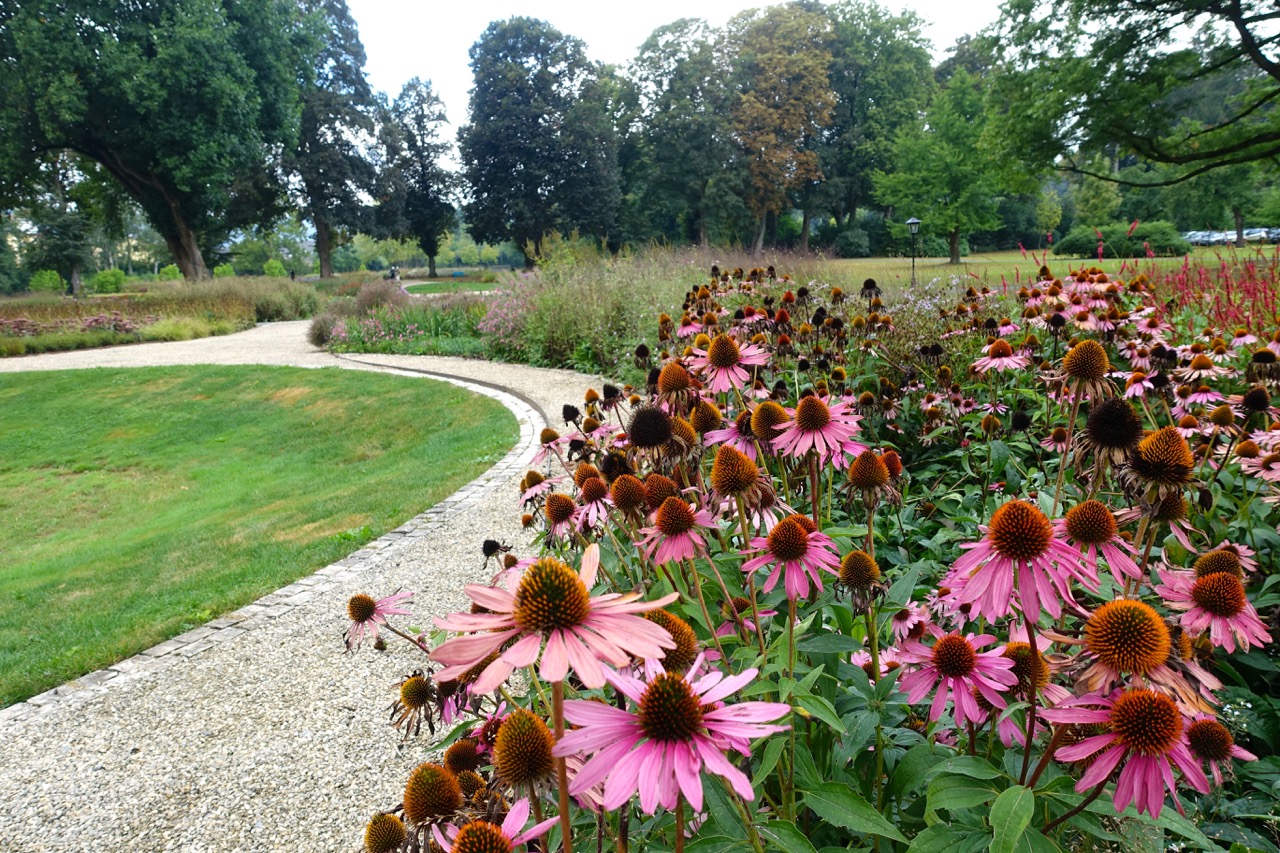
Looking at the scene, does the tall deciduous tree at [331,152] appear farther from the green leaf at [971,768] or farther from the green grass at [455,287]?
the green leaf at [971,768]

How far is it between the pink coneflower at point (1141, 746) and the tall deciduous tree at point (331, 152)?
3166 cm

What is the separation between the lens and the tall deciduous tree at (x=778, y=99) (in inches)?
1223

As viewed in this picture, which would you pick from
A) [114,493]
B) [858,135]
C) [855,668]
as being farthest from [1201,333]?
[858,135]

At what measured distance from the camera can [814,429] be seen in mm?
1383

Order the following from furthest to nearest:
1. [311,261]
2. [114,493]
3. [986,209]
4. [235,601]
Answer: [311,261] < [986,209] < [114,493] < [235,601]

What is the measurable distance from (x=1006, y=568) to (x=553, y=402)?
6.34 m

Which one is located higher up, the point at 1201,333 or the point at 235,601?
the point at 1201,333

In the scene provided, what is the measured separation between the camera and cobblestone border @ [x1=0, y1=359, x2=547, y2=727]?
2873 mm

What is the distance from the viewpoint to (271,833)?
2033 millimetres

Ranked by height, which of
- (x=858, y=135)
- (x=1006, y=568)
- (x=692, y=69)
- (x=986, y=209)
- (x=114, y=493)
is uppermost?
(x=692, y=69)

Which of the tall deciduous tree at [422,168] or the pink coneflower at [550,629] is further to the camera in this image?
→ the tall deciduous tree at [422,168]

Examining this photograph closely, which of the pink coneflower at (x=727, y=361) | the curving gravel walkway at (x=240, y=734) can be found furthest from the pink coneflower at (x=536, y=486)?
the curving gravel walkway at (x=240, y=734)

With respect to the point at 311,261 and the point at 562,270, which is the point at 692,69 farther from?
the point at 311,261

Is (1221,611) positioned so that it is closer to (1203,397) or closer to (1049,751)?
(1049,751)
